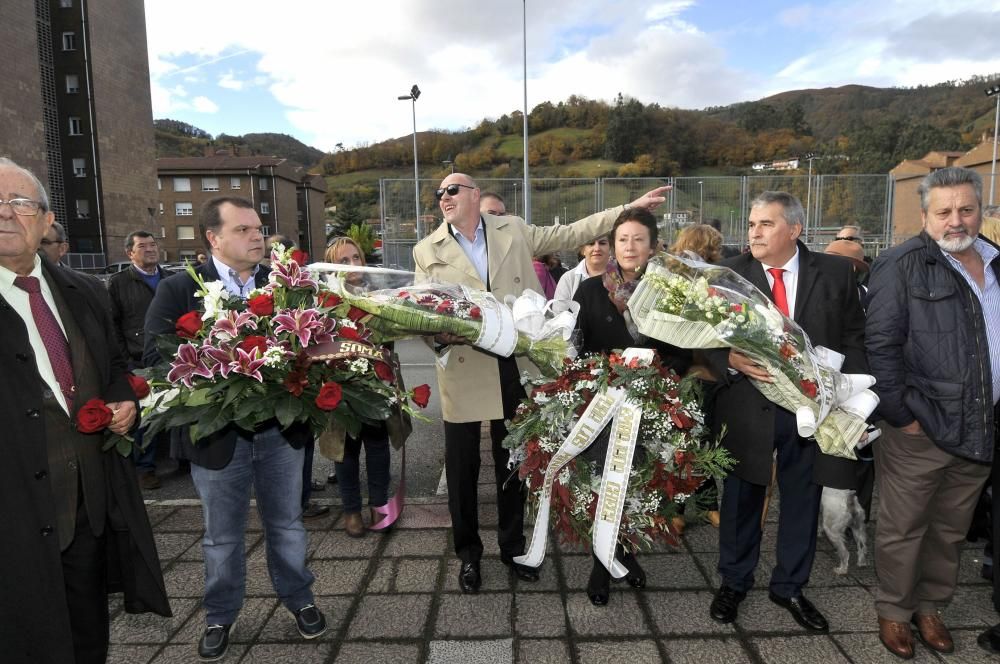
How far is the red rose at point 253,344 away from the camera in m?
2.54

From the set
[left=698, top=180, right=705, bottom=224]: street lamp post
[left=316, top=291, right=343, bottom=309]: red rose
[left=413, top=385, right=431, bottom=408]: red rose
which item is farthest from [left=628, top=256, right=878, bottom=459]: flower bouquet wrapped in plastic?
[left=698, top=180, right=705, bottom=224]: street lamp post

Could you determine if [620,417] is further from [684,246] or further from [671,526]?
[684,246]

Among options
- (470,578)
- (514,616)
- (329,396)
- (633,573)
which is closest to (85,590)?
(329,396)

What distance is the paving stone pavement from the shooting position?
2967mm

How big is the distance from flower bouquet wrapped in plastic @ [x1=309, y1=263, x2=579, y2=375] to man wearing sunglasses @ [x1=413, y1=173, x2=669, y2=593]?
0.35m

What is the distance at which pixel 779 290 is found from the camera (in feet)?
10.6

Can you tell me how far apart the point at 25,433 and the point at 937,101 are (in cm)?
11869

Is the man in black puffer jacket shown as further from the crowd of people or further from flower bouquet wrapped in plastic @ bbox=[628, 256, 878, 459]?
flower bouquet wrapped in plastic @ bbox=[628, 256, 878, 459]

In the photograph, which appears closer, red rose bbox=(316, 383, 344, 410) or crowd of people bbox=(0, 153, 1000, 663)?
crowd of people bbox=(0, 153, 1000, 663)

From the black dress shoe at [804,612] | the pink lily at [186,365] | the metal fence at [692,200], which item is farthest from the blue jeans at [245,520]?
the metal fence at [692,200]

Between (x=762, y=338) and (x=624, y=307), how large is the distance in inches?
35.4

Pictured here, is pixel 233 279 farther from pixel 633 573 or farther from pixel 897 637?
pixel 897 637

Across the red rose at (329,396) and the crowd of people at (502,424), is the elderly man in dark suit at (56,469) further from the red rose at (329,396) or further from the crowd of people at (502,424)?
the red rose at (329,396)

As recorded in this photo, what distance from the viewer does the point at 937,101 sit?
93.6 m
